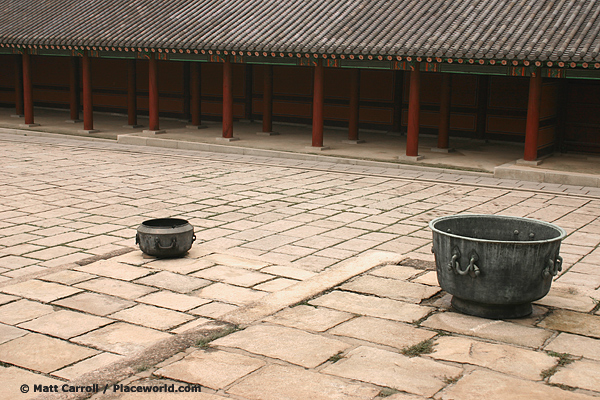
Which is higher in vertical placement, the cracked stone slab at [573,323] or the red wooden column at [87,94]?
the red wooden column at [87,94]

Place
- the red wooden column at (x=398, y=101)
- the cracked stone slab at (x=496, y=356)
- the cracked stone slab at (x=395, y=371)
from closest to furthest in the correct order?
the cracked stone slab at (x=395, y=371)
the cracked stone slab at (x=496, y=356)
the red wooden column at (x=398, y=101)

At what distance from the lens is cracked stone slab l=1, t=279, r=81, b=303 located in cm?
570

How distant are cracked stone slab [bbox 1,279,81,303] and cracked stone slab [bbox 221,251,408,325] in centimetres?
146

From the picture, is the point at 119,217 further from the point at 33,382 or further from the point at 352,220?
the point at 33,382

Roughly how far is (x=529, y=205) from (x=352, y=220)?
2.96m

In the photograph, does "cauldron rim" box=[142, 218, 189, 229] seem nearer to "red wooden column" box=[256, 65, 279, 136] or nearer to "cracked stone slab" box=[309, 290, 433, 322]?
"cracked stone slab" box=[309, 290, 433, 322]

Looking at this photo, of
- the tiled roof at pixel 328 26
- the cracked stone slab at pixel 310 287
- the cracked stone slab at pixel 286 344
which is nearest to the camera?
the cracked stone slab at pixel 286 344

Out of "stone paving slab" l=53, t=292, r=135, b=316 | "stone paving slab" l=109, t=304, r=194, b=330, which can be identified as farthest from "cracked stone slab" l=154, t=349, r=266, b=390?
"stone paving slab" l=53, t=292, r=135, b=316

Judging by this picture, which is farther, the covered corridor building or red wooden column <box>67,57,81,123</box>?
red wooden column <box>67,57,81,123</box>

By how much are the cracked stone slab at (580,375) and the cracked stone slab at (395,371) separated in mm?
605

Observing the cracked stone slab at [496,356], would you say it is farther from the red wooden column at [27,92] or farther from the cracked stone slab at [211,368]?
the red wooden column at [27,92]

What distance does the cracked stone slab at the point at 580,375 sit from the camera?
13.9ft

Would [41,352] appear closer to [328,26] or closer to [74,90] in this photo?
[328,26]

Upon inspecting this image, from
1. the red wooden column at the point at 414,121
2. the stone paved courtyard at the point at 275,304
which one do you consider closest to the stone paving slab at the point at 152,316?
the stone paved courtyard at the point at 275,304
